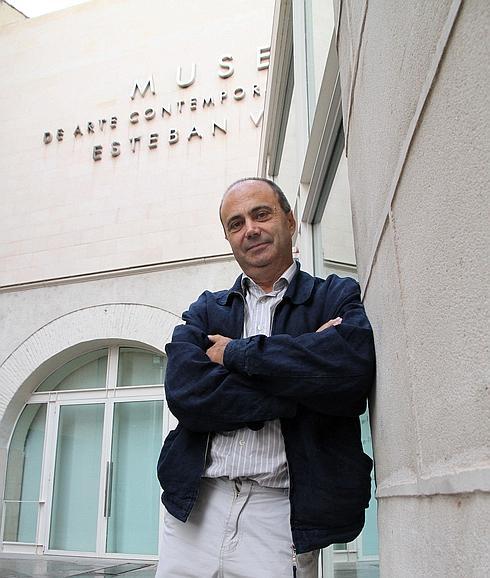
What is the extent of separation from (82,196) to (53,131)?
5.24 ft

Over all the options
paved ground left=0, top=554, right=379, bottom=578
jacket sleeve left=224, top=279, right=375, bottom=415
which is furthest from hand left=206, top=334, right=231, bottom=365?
paved ground left=0, top=554, right=379, bottom=578

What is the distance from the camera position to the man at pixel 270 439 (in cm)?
156

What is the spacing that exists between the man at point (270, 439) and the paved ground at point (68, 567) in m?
6.17

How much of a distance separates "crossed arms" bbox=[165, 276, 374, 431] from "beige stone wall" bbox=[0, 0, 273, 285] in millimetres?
7647

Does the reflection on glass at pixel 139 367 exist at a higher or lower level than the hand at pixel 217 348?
higher

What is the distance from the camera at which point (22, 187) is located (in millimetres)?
11156

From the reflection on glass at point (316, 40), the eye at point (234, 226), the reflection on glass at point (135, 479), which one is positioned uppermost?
the reflection on glass at point (316, 40)

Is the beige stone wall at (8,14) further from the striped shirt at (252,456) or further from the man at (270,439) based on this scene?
the striped shirt at (252,456)

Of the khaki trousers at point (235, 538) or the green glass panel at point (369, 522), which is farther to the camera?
the green glass panel at point (369, 522)

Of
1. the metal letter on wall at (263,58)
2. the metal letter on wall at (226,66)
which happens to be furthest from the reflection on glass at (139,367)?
the metal letter on wall at (263,58)

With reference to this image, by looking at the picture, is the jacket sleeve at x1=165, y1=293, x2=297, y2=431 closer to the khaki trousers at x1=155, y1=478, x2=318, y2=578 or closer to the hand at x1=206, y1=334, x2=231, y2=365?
the hand at x1=206, y1=334, x2=231, y2=365

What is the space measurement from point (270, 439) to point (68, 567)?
751 cm

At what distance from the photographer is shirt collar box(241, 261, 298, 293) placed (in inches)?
78.9

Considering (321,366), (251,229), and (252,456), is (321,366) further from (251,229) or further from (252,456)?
(251,229)
